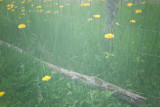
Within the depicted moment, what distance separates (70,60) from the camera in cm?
296

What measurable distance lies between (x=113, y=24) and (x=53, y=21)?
115cm

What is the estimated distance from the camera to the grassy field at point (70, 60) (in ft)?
7.00

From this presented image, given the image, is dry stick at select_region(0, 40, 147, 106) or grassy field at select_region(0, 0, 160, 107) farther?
grassy field at select_region(0, 0, 160, 107)

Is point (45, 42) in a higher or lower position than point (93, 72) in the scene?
higher

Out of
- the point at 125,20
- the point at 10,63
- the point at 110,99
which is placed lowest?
the point at 110,99

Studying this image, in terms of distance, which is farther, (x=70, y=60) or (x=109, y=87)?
(x=70, y=60)

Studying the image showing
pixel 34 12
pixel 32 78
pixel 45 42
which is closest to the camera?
pixel 32 78

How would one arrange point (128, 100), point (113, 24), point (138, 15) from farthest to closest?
point (138, 15)
point (113, 24)
point (128, 100)

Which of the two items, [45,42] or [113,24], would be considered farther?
[45,42]

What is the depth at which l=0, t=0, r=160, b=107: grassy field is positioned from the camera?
2.13m

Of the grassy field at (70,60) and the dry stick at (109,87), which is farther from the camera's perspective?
the grassy field at (70,60)

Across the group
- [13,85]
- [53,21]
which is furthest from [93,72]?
[53,21]

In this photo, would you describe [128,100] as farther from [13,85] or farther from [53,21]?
[53,21]

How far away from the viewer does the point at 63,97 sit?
217cm
